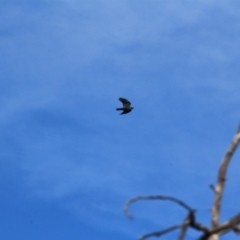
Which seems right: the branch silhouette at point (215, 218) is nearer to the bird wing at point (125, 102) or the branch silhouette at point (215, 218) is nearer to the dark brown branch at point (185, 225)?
the dark brown branch at point (185, 225)

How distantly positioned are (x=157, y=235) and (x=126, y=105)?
1432 inches

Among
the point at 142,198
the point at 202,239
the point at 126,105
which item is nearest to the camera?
the point at 202,239

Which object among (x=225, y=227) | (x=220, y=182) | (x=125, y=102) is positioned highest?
(x=125, y=102)

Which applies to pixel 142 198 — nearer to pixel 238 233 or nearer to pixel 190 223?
pixel 190 223

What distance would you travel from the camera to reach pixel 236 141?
4805mm

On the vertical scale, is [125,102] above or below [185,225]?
above

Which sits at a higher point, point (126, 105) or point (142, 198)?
point (126, 105)

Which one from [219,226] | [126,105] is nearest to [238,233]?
[219,226]

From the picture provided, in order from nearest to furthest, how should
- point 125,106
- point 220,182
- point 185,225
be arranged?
point 185,225 < point 220,182 < point 125,106

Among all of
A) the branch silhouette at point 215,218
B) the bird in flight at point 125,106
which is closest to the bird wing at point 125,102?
the bird in flight at point 125,106

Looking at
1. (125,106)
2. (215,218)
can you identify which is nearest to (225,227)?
(215,218)

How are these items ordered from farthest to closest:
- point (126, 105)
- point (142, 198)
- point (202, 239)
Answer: point (126, 105) → point (142, 198) → point (202, 239)

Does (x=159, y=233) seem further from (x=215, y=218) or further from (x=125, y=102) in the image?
(x=125, y=102)

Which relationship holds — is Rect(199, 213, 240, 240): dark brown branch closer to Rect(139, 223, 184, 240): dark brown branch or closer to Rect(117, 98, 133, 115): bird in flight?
Rect(139, 223, 184, 240): dark brown branch
